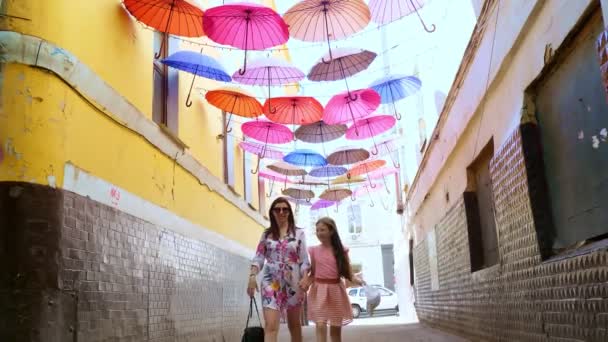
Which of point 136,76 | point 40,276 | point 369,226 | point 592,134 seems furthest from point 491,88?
point 369,226

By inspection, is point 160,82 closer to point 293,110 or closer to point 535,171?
point 293,110

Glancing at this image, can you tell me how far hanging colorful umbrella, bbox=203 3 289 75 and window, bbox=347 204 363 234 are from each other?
26300 mm

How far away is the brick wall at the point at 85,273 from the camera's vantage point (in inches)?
162

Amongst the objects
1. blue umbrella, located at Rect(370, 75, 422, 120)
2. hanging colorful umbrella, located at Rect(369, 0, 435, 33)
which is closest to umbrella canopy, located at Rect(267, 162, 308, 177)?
blue umbrella, located at Rect(370, 75, 422, 120)

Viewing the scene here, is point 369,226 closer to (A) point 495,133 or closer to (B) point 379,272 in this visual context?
(B) point 379,272

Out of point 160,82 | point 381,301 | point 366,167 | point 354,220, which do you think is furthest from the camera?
point 354,220

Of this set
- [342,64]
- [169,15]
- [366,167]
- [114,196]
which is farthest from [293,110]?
[366,167]

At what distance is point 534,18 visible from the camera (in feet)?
14.3

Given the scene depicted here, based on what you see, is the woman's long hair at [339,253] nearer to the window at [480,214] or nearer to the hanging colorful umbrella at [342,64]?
the window at [480,214]

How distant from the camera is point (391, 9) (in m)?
7.44

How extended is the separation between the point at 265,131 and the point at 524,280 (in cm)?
632

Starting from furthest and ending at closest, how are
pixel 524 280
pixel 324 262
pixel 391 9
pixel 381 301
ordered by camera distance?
pixel 381 301
pixel 391 9
pixel 324 262
pixel 524 280

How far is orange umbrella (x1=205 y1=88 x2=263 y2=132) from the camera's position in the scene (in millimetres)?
8672

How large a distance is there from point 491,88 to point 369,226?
2737 cm
